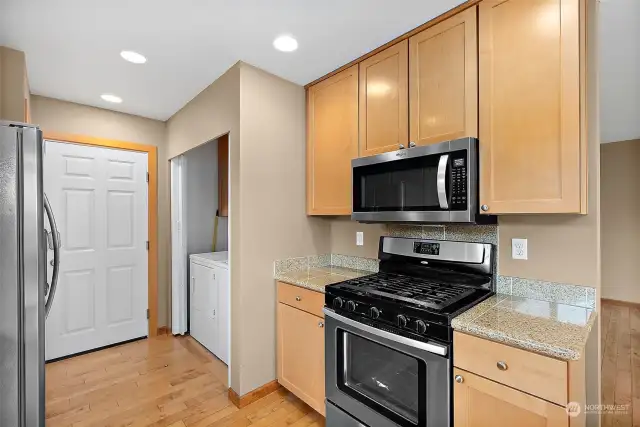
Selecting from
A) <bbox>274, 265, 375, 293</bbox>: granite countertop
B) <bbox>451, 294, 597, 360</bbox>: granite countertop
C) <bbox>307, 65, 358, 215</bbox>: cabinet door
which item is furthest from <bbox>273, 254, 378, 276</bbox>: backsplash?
<bbox>451, 294, 597, 360</bbox>: granite countertop

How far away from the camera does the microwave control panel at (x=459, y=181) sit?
157cm

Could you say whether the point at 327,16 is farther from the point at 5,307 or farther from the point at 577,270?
the point at 5,307

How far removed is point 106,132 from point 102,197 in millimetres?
648

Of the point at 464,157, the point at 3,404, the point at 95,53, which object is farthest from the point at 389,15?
the point at 3,404

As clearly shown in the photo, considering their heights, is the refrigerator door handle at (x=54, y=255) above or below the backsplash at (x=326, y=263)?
above

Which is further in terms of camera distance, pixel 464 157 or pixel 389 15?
pixel 389 15

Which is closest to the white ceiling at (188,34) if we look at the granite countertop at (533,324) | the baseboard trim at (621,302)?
the granite countertop at (533,324)

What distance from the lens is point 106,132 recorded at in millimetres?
3123

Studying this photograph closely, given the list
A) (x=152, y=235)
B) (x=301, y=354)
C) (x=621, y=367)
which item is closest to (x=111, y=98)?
(x=152, y=235)

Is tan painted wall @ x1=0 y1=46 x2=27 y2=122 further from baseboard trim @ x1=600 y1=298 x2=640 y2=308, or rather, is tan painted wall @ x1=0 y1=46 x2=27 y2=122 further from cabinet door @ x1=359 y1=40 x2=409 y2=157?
baseboard trim @ x1=600 y1=298 x2=640 y2=308

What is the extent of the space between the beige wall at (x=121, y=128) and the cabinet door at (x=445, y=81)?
2788 millimetres

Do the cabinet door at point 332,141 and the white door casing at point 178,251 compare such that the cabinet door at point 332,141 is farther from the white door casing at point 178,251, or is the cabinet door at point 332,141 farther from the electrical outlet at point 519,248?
the white door casing at point 178,251

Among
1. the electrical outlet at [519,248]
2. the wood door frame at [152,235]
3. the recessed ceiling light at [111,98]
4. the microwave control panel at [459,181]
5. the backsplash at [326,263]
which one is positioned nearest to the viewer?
the microwave control panel at [459,181]

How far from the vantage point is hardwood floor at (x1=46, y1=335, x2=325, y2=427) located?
2057 millimetres
